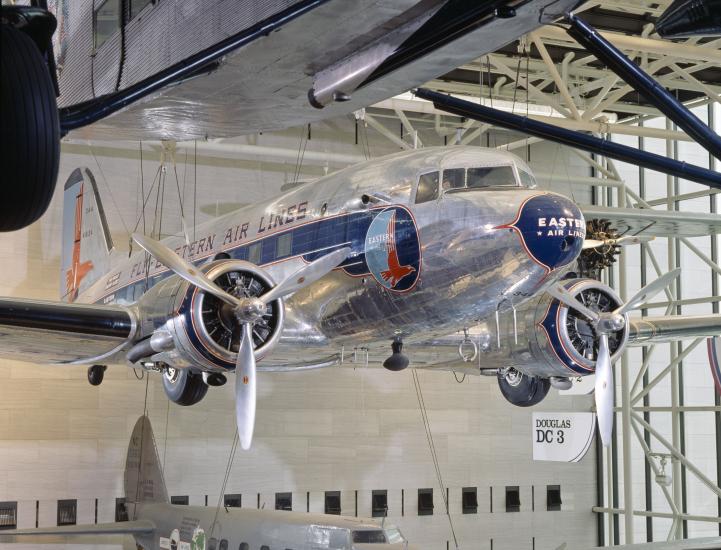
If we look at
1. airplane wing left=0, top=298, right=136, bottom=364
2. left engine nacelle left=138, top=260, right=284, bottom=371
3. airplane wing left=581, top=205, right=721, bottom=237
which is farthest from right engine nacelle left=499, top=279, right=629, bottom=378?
airplane wing left=0, top=298, right=136, bottom=364

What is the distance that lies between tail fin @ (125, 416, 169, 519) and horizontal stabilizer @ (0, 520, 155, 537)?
56cm

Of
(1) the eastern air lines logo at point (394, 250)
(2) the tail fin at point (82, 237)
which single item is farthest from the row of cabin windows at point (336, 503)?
(1) the eastern air lines logo at point (394, 250)

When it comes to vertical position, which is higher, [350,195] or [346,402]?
[350,195]

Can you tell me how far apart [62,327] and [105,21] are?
5.62 meters

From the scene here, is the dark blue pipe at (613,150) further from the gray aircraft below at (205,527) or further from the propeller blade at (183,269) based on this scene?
the gray aircraft below at (205,527)

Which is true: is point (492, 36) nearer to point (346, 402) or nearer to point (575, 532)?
point (346, 402)

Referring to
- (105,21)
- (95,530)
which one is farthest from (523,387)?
(105,21)

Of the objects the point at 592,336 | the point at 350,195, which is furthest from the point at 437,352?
the point at 350,195

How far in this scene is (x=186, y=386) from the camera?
33.9 ft

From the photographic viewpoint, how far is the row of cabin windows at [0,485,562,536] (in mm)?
15883

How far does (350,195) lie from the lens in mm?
9625

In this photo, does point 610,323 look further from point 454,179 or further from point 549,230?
point 454,179

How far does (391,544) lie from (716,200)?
1207cm

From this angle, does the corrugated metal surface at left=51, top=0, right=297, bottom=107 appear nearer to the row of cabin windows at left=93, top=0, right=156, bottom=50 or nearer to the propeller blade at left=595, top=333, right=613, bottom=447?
the row of cabin windows at left=93, top=0, right=156, bottom=50
